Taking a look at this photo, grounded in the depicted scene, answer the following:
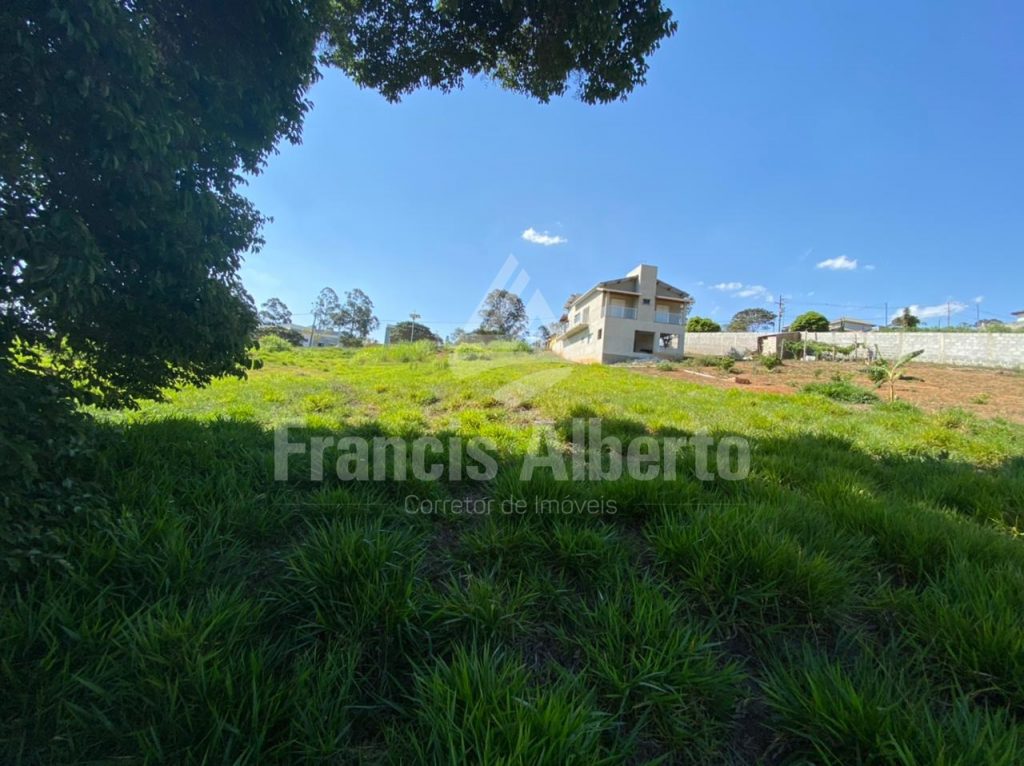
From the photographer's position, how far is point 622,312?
22969 millimetres

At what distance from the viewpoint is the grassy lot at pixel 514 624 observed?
1058 mm

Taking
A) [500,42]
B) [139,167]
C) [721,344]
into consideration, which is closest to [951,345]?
[721,344]

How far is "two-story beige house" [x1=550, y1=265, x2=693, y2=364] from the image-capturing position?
22594 millimetres

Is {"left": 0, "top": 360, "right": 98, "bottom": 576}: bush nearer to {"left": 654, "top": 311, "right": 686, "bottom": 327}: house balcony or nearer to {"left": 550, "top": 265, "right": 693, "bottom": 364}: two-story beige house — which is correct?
{"left": 550, "top": 265, "right": 693, "bottom": 364}: two-story beige house

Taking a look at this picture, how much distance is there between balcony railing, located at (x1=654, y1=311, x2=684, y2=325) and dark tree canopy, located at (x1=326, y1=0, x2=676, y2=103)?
2096 centimetres

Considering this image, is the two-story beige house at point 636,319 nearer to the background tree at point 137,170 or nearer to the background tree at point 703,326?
Answer: the background tree at point 703,326

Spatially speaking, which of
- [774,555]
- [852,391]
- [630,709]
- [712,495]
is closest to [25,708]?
[630,709]

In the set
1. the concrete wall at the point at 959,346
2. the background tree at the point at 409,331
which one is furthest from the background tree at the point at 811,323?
the background tree at the point at 409,331

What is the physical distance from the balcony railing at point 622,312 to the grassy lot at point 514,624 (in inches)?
817

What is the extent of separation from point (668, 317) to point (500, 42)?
72.9 ft

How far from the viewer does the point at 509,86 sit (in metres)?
4.98

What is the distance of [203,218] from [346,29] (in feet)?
11.8

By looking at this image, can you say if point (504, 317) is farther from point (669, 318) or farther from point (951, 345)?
point (951, 345)

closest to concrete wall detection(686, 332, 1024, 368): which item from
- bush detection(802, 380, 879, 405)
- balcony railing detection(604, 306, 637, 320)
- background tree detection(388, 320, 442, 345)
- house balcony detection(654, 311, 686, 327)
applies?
house balcony detection(654, 311, 686, 327)
